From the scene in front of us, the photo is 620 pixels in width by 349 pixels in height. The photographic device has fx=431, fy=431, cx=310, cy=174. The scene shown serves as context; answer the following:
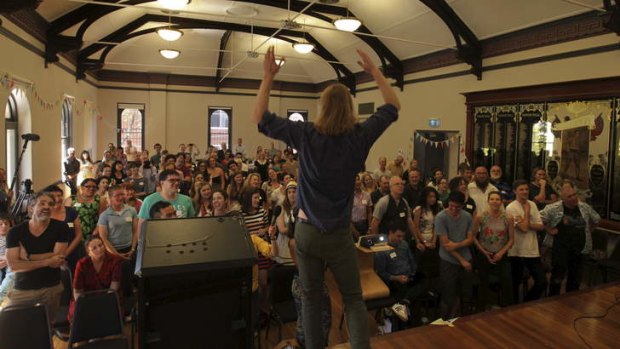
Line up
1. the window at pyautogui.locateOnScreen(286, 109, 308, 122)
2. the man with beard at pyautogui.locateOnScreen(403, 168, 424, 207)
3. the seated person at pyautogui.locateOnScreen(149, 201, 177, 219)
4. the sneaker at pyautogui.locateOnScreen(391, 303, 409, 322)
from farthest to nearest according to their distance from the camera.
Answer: the window at pyautogui.locateOnScreen(286, 109, 308, 122) → the man with beard at pyautogui.locateOnScreen(403, 168, 424, 207) → the seated person at pyautogui.locateOnScreen(149, 201, 177, 219) → the sneaker at pyautogui.locateOnScreen(391, 303, 409, 322)

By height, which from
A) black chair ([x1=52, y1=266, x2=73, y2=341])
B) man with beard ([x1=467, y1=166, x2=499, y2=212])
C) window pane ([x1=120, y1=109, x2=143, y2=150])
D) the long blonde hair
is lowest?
black chair ([x1=52, y1=266, x2=73, y2=341])

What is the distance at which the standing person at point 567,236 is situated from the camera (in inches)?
180

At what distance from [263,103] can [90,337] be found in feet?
7.36

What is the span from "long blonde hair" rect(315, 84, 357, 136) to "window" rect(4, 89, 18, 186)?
255 inches

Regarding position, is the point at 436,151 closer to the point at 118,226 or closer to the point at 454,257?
the point at 454,257

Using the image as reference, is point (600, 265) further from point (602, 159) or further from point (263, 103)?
point (263, 103)

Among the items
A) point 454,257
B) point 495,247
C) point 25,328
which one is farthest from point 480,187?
point 25,328

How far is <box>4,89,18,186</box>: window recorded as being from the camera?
6527mm

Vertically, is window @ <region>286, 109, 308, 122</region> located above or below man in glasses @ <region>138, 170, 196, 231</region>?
above

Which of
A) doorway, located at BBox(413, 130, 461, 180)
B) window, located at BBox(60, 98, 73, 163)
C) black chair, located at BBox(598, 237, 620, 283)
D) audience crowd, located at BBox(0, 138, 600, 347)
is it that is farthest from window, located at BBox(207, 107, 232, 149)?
black chair, located at BBox(598, 237, 620, 283)

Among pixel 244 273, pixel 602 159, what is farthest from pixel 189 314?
pixel 602 159

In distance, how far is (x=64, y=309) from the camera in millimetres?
3475

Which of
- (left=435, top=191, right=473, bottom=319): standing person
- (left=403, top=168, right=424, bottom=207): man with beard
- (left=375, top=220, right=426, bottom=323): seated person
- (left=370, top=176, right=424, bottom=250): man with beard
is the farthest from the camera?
(left=403, top=168, right=424, bottom=207): man with beard

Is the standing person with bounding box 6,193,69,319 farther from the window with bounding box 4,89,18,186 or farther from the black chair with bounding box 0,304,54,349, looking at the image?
the window with bounding box 4,89,18,186
